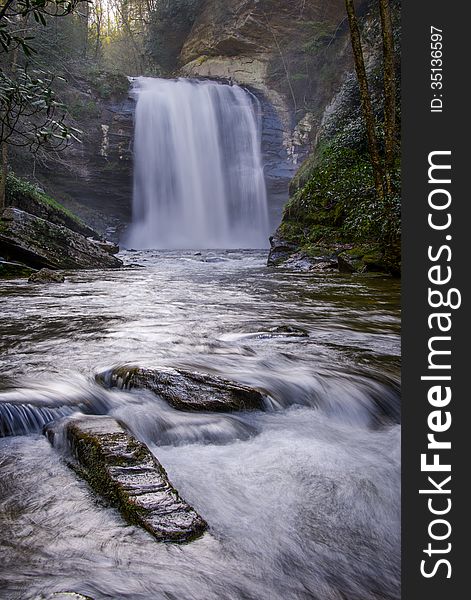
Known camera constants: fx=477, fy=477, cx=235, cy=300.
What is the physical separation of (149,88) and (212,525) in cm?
2603

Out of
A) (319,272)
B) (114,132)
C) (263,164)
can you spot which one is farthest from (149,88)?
(319,272)

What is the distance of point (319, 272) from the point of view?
9.97 m

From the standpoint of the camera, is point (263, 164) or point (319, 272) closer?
point (319, 272)

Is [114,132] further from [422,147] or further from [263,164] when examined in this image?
[422,147]

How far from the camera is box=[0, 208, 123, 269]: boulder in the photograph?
959 cm

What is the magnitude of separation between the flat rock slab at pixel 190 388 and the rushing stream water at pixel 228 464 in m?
0.07

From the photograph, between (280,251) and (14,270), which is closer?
(14,270)

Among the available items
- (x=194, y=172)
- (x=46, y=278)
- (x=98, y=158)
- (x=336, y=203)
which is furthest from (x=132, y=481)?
(x=194, y=172)

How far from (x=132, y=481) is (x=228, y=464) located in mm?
592

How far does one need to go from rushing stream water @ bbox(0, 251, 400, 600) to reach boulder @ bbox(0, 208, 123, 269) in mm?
5232

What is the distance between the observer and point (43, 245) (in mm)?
10125

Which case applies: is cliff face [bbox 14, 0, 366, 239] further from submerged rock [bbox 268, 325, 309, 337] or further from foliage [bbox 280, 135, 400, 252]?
submerged rock [bbox 268, 325, 309, 337]

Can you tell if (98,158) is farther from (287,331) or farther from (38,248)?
(287,331)

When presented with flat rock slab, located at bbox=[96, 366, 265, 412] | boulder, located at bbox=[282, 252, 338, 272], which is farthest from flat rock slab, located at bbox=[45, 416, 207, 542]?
boulder, located at bbox=[282, 252, 338, 272]
